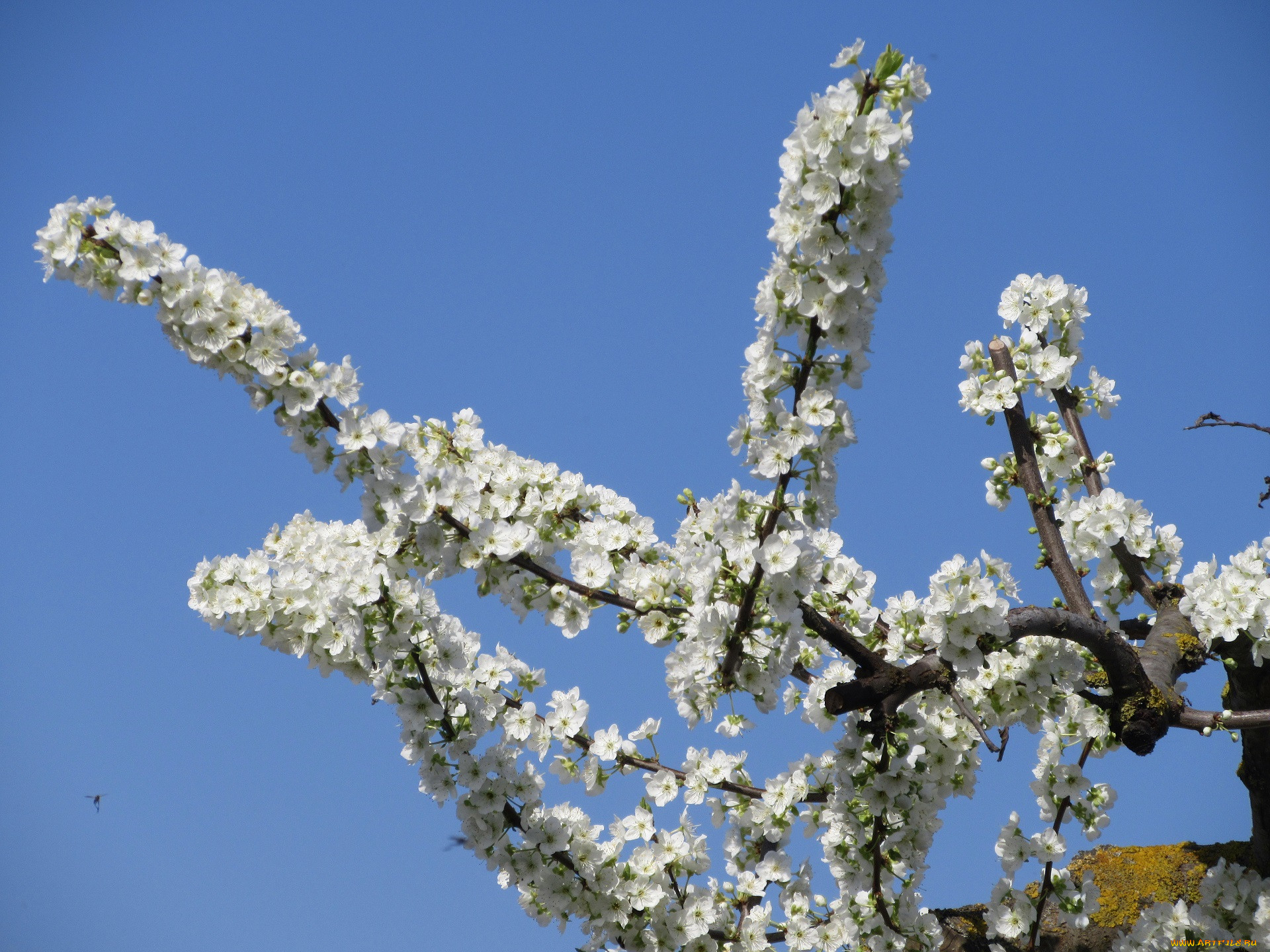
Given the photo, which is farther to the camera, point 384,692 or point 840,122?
point 384,692

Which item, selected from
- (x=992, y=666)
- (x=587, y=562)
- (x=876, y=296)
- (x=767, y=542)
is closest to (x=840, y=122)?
(x=876, y=296)

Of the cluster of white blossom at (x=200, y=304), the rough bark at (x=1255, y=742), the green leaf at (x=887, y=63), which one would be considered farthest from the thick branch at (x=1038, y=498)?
the cluster of white blossom at (x=200, y=304)

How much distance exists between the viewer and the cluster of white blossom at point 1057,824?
577 cm

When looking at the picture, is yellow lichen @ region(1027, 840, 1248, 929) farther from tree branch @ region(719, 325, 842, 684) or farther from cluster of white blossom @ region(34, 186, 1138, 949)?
tree branch @ region(719, 325, 842, 684)

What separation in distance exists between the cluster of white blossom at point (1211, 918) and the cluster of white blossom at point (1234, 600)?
1.37 m

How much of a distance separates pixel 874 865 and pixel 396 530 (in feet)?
10.1

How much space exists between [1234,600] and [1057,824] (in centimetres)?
167

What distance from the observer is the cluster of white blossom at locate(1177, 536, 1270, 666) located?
17.4 feet

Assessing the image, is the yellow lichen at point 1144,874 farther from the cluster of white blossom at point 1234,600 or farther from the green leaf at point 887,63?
the green leaf at point 887,63

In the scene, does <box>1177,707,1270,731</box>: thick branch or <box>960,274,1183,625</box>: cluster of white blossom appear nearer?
<box>1177,707,1270,731</box>: thick branch

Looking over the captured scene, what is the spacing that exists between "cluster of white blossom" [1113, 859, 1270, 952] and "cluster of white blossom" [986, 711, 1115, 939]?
0.93ft

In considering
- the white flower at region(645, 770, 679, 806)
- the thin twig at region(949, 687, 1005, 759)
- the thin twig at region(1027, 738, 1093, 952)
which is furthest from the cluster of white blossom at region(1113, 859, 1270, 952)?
the white flower at region(645, 770, 679, 806)

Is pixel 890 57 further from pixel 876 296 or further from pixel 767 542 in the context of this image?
pixel 767 542

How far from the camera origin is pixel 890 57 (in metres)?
3.74
